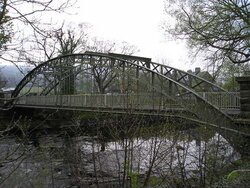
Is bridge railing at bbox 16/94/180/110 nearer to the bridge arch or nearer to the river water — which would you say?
the bridge arch

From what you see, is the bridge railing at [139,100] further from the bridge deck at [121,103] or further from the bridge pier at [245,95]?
the bridge pier at [245,95]

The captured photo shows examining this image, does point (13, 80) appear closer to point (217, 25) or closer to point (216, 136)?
point (216, 136)

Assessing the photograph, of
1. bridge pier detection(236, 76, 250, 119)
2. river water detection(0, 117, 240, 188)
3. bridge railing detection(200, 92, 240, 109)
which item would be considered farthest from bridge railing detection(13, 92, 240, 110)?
bridge pier detection(236, 76, 250, 119)

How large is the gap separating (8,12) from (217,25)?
11.6 metres

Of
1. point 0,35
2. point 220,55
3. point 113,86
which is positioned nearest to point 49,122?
point 113,86

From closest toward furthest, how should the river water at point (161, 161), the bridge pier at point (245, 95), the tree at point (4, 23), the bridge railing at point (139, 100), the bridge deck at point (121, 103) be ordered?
1. the tree at point (4, 23)
2. the river water at point (161, 161)
3. the bridge pier at point (245, 95)
4. the bridge railing at point (139, 100)
5. the bridge deck at point (121, 103)

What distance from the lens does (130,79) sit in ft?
50.5

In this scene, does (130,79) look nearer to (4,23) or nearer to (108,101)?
(108,101)

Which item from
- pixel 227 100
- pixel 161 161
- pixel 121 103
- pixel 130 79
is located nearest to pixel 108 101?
pixel 121 103

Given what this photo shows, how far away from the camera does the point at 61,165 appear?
11.3 m

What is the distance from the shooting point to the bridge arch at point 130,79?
10.4 metres

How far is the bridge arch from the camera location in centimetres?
1039

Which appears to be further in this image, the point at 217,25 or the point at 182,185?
the point at 217,25

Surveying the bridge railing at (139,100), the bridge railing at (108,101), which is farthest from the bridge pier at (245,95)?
the bridge railing at (108,101)
